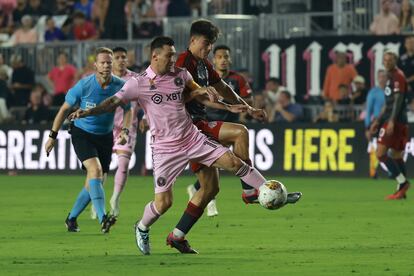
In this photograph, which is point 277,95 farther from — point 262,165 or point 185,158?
point 185,158

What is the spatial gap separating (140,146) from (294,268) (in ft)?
62.0

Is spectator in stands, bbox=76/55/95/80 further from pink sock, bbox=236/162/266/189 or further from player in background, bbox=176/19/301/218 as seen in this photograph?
pink sock, bbox=236/162/266/189

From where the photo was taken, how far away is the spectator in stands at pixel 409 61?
29.2 m

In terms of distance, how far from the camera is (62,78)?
3347 cm

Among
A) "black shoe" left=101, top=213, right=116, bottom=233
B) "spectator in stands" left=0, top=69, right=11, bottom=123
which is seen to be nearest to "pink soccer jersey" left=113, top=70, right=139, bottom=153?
"black shoe" left=101, top=213, right=116, bottom=233

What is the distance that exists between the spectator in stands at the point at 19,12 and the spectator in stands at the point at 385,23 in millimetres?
10757

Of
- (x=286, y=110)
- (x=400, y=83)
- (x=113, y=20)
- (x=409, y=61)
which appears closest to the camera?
(x=400, y=83)

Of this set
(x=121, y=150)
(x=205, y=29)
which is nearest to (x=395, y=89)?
(x=121, y=150)

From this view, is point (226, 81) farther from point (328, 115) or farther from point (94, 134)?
point (328, 115)

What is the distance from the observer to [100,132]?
17.1 metres

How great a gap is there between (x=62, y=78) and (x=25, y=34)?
2.61m

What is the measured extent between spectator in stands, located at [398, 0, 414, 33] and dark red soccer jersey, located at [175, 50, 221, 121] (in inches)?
637

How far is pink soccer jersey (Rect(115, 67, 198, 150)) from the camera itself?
43.9ft

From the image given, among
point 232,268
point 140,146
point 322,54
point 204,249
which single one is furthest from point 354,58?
point 232,268
